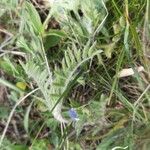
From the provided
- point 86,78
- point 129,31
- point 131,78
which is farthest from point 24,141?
point 129,31

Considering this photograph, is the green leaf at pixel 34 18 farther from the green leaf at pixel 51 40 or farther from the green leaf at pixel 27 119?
the green leaf at pixel 27 119

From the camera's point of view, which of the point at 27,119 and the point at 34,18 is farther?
the point at 27,119

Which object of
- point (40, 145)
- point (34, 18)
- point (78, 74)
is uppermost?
point (34, 18)

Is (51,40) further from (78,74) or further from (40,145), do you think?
(40,145)

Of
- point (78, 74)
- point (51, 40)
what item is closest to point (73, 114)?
point (78, 74)

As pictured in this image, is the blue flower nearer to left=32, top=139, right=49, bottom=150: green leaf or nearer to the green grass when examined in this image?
the green grass

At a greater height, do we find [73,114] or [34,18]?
[34,18]

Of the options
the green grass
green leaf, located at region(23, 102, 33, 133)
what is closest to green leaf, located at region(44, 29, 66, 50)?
the green grass

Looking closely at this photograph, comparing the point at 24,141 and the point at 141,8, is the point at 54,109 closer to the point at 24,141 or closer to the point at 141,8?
the point at 24,141

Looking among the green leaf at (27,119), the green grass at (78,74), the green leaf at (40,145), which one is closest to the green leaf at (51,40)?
the green grass at (78,74)

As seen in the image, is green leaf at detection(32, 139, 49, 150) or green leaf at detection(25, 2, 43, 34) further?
green leaf at detection(32, 139, 49, 150)
